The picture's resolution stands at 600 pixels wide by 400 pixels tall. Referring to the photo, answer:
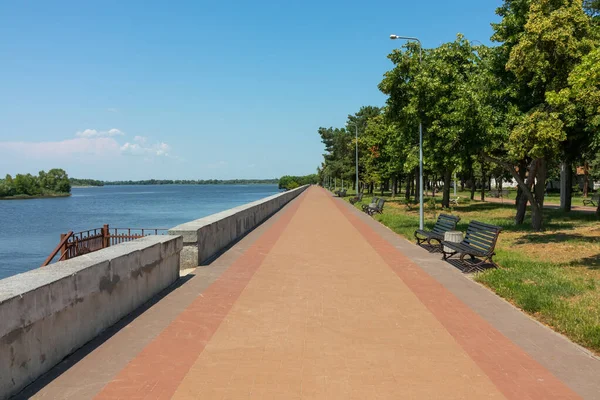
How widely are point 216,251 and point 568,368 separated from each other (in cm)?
828

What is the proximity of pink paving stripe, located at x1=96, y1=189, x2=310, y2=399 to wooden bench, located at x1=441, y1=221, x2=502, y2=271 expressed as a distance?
4.52 meters

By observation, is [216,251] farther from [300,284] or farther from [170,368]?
[170,368]

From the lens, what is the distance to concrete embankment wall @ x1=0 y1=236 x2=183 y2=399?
3.94 meters

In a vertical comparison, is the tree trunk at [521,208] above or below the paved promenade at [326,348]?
above

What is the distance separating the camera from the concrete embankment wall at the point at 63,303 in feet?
12.9

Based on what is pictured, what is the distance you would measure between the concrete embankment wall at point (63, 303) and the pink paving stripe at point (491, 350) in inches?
161

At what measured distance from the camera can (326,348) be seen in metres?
5.12

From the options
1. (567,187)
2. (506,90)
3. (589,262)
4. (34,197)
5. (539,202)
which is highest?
(506,90)


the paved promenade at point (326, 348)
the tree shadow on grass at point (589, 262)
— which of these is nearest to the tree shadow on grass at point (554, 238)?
the tree shadow on grass at point (589, 262)

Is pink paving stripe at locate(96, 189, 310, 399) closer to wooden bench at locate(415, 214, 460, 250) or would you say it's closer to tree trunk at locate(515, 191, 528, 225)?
wooden bench at locate(415, 214, 460, 250)

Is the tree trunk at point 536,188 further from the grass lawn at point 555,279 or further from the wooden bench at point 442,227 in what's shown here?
the wooden bench at point 442,227

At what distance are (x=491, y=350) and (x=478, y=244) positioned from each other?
5315 millimetres

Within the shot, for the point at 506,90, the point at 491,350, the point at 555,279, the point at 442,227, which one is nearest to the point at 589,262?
the point at 555,279

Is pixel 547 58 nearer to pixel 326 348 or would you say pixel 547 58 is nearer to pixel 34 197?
pixel 326 348
